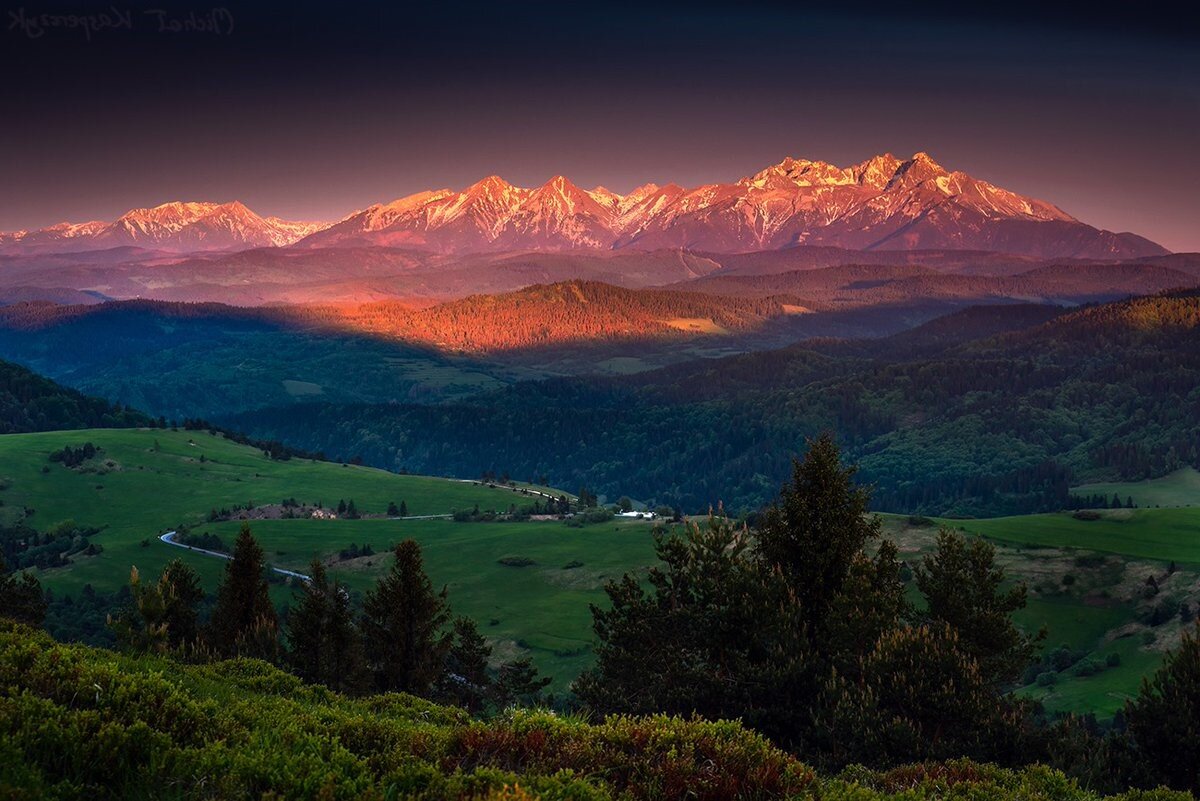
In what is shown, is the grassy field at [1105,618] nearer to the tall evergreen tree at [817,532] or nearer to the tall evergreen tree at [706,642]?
the tall evergreen tree at [817,532]

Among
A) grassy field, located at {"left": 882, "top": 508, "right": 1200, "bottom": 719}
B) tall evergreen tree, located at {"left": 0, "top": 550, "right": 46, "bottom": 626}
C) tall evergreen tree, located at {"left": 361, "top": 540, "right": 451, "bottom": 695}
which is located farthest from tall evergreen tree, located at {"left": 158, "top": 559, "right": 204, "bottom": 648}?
grassy field, located at {"left": 882, "top": 508, "right": 1200, "bottom": 719}

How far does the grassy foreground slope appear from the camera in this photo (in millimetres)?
12438

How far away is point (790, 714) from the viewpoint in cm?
4178

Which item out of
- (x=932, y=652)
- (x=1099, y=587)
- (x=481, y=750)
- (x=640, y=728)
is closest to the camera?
(x=481, y=750)

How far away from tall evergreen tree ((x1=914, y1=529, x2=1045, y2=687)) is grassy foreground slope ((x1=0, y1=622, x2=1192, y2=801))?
31232mm

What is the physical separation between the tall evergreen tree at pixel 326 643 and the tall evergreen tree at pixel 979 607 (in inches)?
1454

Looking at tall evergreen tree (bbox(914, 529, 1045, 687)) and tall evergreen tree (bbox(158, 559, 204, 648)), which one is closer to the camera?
tall evergreen tree (bbox(914, 529, 1045, 687))

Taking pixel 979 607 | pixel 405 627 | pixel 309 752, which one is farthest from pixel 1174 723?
pixel 405 627

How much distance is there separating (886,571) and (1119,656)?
134806 mm

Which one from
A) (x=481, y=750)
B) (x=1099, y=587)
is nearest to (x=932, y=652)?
(x=481, y=750)

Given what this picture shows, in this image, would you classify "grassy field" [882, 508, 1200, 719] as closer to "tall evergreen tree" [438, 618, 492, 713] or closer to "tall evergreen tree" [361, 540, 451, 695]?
"tall evergreen tree" [438, 618, 492, 713]

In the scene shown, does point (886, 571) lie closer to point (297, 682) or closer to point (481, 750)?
point (297, 682)

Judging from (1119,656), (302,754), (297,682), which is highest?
(302,754)

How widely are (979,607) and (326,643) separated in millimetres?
43656
